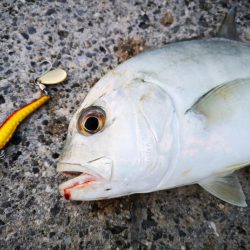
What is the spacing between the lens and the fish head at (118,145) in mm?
2072

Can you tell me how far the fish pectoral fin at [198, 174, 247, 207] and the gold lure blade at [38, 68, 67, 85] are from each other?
3.97 feet

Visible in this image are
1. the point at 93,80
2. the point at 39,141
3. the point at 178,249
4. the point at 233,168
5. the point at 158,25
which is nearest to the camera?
the point at 233,168

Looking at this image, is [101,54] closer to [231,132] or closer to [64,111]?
[64,111]

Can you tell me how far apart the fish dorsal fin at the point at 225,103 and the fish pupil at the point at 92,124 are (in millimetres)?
498

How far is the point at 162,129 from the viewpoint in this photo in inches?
84.2

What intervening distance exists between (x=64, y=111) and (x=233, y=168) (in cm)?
120

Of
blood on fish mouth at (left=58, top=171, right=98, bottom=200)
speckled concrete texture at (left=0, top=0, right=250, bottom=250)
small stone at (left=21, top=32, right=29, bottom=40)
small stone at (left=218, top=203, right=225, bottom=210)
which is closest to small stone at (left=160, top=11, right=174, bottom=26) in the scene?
speckled concrete texture at (left=0, top=0, right=250, bottom=250)

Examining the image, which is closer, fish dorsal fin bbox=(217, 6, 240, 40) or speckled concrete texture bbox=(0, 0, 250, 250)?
speckled concrete texture bbox=(0, 0, 250, 250)

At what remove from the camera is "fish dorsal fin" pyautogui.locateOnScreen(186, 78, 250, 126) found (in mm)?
2195

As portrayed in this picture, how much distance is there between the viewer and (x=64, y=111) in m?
2.79

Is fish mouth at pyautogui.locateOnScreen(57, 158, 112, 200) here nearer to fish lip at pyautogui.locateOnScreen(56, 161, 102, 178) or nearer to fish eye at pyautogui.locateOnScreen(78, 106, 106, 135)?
fish lip at pyautogui.locateOnScreen(56, 161, 102, 178)

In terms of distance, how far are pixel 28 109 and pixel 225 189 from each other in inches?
53.8

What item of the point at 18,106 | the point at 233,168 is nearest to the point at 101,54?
the point at 18,106

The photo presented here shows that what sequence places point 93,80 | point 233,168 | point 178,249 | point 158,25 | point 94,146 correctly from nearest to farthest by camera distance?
point 94,146, point 233,168, point 178,249, point 93,80, point 158,25
